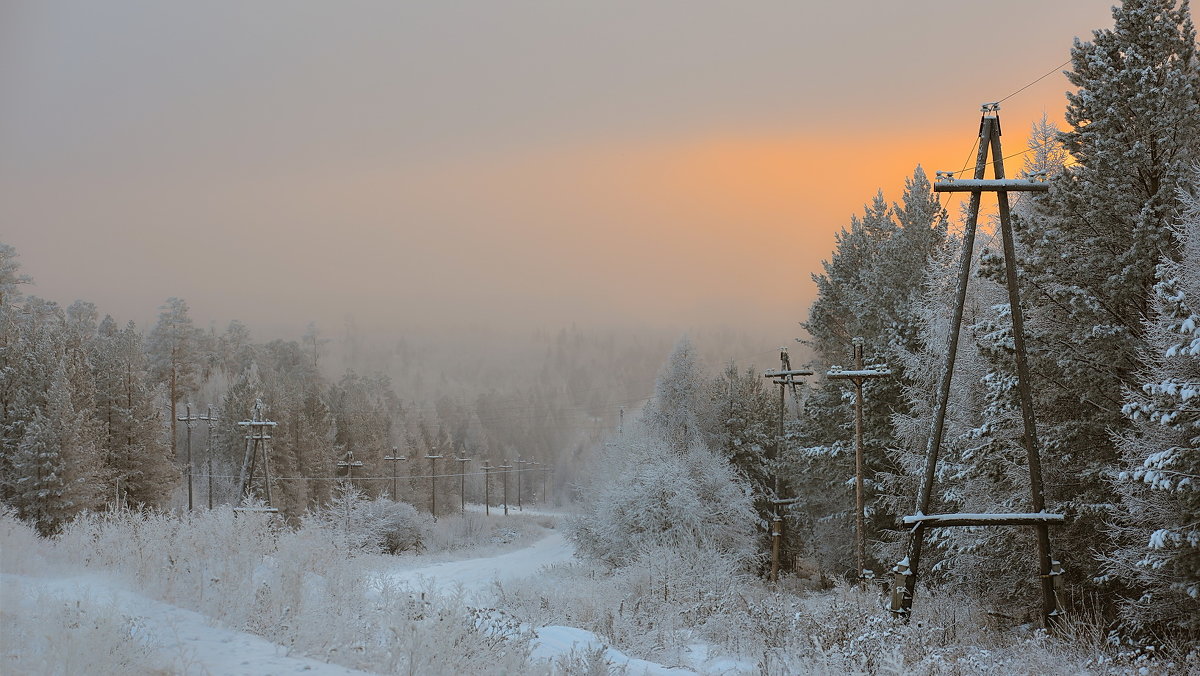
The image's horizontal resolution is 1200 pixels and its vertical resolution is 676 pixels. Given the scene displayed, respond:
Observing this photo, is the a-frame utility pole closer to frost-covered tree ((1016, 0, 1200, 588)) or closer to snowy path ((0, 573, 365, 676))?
frost-covered tree ((1016, 0, 1200, 588))

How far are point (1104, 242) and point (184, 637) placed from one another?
16.3 meters

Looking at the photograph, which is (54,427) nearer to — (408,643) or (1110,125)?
(408,643)

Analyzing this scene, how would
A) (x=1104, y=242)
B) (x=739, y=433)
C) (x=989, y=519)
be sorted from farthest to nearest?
(x=739, y=433) → (x=1104, y=242) → (x=989, y=519)

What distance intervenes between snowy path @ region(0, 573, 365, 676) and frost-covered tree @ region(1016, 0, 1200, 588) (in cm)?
1353

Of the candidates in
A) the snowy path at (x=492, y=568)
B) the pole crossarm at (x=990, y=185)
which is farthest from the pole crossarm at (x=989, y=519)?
the snowy path at (x=492, y=568)

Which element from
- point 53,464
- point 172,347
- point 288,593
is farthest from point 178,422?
point 288,593

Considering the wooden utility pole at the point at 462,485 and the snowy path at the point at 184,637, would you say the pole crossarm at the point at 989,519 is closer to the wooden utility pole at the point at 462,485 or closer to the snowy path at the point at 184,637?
the snowy path at the point at 184,637

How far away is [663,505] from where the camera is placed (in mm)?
31062

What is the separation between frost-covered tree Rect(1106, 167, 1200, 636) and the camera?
11.5 m

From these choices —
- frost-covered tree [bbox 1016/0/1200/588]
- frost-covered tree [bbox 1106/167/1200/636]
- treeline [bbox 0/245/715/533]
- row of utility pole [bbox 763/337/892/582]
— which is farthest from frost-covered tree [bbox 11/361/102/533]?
frost-covered tree [bbox 1106/167/1200/636]

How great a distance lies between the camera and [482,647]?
8.74m

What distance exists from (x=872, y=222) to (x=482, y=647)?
3257 cm

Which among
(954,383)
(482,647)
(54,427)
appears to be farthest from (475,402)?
(482,647)

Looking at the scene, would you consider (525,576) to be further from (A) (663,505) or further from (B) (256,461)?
(B) (256,461)
